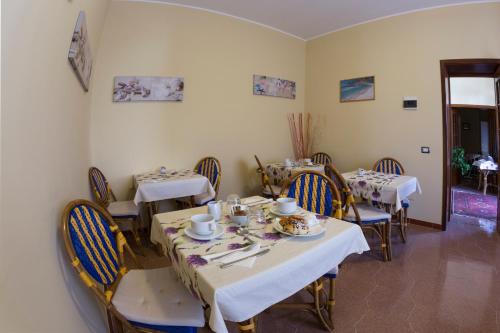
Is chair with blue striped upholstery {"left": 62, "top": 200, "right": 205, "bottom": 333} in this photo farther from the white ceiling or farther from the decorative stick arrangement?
the decorative stick arrangement

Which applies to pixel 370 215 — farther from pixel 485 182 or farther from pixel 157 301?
pixel 485 182

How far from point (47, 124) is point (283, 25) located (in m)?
3.57

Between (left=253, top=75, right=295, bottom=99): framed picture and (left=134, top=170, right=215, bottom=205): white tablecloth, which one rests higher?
(left=253, top=75, right=295, bottom=99): framed picture

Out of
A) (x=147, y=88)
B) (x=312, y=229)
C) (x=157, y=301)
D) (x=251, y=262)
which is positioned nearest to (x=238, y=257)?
(x=251, y=262)

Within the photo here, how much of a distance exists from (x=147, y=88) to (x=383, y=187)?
2.72m

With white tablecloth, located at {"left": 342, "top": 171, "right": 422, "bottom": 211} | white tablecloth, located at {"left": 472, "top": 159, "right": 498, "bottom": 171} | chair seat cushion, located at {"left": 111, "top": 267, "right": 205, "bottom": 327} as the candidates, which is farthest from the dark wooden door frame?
chair seat cushion, located at {"left": 111, "top": 267, "right": 205, "bottom": 327}

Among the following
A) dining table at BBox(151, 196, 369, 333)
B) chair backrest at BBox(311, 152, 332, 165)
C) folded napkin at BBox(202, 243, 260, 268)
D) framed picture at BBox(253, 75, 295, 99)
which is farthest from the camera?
chair backrest at BBox(311, 152, 332, 165)

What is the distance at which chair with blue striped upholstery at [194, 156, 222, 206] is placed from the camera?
323cm

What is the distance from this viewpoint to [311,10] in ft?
11.0

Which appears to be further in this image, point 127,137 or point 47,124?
point 127,137

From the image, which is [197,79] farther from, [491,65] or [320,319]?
[491,65]

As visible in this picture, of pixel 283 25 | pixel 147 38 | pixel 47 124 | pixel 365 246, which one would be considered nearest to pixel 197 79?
pixel 147 38

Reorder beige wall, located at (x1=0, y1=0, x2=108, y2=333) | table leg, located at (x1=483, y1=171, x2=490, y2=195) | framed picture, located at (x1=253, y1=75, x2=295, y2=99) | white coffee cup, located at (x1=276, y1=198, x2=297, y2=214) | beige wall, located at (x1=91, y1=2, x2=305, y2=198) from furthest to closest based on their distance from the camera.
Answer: table leg, located at (x1=483, y1=171, x2=490, y2=195)
framed picture, located at (x1=253, y1=75, x2=295, y2=99)
beige wall, located at (x1=91, y1=2, x2=305, y2=198)
white coffee cup, located at (x1=276, y1=198, x2=297, y2=214)
beige wall, located at (x1=0, y1=0, x2=108, y2=333)

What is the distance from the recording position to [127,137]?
3.03m
